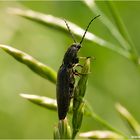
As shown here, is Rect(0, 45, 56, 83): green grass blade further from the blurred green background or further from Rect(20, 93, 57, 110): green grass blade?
the blurred green background

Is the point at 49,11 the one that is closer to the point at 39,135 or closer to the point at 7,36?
the point at 7,36

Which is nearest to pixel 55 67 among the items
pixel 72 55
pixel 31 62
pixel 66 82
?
pixel 72 55

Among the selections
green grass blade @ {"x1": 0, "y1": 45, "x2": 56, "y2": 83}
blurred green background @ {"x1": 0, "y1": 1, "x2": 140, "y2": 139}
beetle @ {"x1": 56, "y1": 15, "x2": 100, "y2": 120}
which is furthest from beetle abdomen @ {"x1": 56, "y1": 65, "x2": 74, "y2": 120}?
blurred green background @ {"x1": 0, "y1": 1, "x2": 140, "y2": 139}

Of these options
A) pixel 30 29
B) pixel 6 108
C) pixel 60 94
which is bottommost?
pixel 6 108

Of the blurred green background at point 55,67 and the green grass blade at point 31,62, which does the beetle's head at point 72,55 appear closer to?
the green grass blade at point 31,62

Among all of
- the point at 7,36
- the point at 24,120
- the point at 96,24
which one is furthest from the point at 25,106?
the point at 96,24

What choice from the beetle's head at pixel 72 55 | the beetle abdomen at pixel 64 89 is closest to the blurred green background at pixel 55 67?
the beetle's head at pixel 72 55

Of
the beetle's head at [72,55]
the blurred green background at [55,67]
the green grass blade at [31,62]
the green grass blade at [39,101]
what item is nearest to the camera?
the green grass blade at [31,62]
